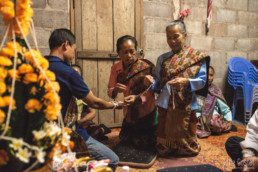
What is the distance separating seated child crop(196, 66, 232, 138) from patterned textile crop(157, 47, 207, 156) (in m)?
0.91

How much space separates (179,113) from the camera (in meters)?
2.58

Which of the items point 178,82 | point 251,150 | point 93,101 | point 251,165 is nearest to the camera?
point 251,165

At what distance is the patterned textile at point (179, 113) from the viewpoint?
254cm

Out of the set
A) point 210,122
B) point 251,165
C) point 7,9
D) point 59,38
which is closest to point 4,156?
point 7,9

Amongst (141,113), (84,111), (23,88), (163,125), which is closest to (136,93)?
(141,113)

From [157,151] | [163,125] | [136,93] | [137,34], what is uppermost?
[137,34]

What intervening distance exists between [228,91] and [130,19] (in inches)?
104

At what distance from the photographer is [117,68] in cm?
281

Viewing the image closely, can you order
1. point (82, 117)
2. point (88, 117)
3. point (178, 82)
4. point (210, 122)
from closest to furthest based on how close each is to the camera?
point (178, 82)
point (88, 117)
point (82, 117)
point (210, 122)

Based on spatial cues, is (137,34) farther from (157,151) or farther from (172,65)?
(157,151)

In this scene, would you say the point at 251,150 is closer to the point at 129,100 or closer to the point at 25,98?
the point at 129,100

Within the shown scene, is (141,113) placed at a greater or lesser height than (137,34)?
lesser

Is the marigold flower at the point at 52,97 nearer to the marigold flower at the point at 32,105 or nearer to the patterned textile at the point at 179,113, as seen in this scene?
the marigold flower at the point at 32,105

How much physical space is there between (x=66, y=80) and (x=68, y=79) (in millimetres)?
16
